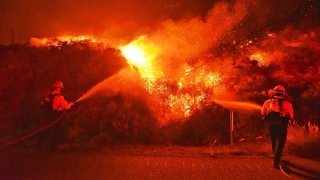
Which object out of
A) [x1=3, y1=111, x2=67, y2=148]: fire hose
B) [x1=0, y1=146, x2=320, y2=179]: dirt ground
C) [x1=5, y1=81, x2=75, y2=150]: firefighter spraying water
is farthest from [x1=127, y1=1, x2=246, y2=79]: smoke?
[x1=0, y1=146, x2=320, y2=179]: dirt ground

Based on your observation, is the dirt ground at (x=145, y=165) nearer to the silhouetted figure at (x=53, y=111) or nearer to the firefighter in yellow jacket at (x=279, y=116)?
the firefighter in yellow jacket at (x=279, y=116)

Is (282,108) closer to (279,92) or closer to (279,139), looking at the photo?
(279,92)

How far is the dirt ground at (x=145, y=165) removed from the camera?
7812 millimetres

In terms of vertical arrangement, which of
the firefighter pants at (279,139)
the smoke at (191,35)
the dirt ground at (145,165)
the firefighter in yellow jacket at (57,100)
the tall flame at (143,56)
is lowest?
the dirt ground at (145,165)

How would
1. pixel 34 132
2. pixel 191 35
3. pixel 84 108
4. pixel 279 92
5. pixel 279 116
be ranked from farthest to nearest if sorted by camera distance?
1. pixel 191 35
2. pixel 84 108
3. pixel 34 132
4. pixel 279 116
5. pixel 279 92

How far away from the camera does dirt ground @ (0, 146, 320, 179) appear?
781 cm

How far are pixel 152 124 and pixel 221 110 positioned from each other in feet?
7.72

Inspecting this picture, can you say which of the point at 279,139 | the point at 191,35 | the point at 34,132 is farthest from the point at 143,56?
the point at 279,139

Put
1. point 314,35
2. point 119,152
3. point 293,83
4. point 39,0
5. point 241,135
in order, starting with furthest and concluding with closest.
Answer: point 39,0, point 314,35, point 293,83, point 241,135, point 119,152

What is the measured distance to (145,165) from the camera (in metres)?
8.61

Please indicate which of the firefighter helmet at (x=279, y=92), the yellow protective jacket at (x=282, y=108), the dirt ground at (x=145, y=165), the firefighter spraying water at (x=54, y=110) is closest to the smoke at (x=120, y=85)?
the firefighter spraying water at (x=54, y=110)

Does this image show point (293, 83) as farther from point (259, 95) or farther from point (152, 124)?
point (152, 124)

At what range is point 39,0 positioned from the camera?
2031 cm

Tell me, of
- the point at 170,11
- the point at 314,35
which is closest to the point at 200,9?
the point at 170,11
